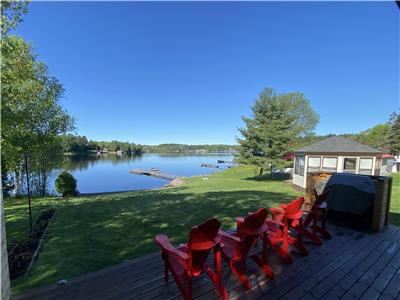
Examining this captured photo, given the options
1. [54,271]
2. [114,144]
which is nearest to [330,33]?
[54,271]

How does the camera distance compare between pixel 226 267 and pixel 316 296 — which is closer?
pixel 316 296

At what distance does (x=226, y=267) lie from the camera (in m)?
2.83

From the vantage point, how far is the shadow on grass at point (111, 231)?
309cm

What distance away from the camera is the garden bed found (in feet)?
10.1

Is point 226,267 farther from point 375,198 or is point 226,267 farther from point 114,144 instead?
point 114,144

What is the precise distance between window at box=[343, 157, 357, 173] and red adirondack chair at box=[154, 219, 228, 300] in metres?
13.0

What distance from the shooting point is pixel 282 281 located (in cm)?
253

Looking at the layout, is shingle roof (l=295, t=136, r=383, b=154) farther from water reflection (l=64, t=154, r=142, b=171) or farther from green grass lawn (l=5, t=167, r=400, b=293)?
water reflection (l=64, t=154, r=142, b=171)

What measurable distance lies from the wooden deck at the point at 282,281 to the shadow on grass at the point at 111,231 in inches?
18.5

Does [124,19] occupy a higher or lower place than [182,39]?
lower

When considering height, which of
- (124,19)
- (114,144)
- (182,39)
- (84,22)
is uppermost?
(182,39)

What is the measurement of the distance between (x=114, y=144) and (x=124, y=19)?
4257 inches

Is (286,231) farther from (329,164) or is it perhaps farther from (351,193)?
(329,164)

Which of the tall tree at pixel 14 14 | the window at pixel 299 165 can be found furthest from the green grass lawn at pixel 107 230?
the window at pixel 299 165
